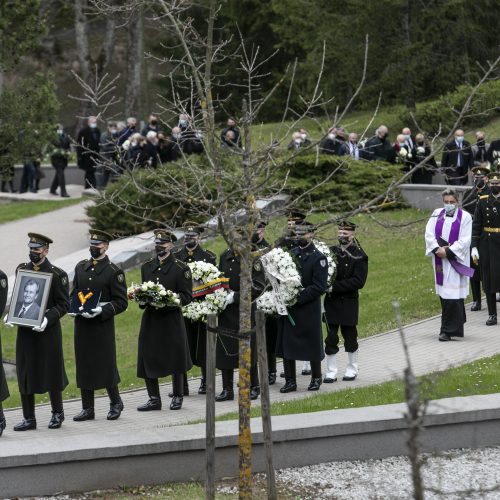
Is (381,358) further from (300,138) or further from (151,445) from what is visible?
(300,138)

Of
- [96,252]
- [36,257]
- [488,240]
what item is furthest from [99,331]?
[488,240]

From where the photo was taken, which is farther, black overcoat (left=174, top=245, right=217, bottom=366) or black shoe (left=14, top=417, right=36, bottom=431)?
black overcoat (left=174, top=245, right=217, bottom=366)

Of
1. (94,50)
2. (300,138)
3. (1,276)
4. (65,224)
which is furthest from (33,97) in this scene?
(94,50)

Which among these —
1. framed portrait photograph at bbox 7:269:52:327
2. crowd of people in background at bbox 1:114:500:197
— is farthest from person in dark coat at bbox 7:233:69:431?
crowd of people in background at bbox 1:114:500:197

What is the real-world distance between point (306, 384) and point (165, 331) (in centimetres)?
195

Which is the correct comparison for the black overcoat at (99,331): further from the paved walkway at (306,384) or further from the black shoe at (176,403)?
the black shoe at (176,403)

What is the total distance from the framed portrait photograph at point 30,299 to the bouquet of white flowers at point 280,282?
228 centimetres

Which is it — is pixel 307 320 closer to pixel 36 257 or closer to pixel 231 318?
pixel 231 318

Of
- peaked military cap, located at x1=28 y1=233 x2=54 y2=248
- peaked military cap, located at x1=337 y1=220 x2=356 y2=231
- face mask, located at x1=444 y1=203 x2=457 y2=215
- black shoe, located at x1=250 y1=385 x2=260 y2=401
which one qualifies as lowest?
black shoe, located at x1=250 y1=385 x2=260 y2=401

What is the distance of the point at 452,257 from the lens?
16.5m

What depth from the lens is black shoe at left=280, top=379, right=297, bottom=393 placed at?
1424 centimetres

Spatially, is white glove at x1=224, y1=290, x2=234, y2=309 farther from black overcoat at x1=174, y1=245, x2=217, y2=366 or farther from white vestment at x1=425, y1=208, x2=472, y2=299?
white vestment at x1=425, y1=208, x2=472, y2=299

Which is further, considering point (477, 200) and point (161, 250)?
point (477, 200)

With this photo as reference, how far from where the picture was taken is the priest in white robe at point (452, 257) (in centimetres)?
1652
